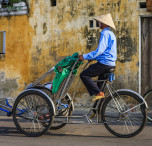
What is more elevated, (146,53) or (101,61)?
(101,61)

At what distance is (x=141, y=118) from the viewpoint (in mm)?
5449

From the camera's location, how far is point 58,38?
1142 centimetres

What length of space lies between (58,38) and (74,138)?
6073 mm

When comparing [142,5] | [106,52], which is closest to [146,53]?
[142,5]

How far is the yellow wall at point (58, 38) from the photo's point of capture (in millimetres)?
10672

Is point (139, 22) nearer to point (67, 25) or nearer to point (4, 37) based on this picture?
point (67, 25)

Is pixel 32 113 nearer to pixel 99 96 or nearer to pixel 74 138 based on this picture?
pixel 74 138

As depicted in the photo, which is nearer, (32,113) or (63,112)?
(32,113)

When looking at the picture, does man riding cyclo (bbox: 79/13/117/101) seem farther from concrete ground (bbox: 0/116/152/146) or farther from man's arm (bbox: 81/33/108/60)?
concrete ground (bbox: 0/116/152/146)

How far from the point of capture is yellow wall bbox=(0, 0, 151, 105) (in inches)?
420

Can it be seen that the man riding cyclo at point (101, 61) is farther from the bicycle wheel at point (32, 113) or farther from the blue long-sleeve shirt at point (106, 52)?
the bicycle wheel at point (32, 113)

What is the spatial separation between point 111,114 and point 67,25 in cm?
612

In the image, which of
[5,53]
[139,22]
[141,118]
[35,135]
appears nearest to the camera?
[141,118]

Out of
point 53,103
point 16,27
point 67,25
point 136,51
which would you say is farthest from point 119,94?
point 16,27
